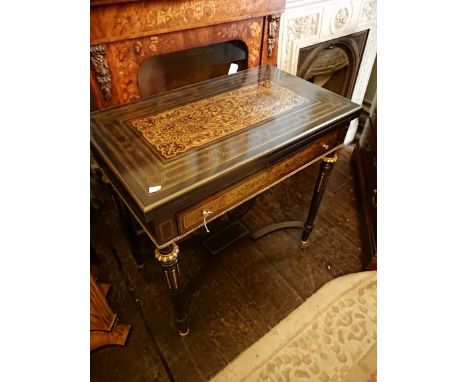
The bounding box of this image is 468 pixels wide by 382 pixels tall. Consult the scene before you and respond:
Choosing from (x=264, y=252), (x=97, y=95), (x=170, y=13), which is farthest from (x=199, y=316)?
(x=170, y=13)

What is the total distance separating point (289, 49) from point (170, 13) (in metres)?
0.97

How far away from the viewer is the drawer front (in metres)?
1.04

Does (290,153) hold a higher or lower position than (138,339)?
higher

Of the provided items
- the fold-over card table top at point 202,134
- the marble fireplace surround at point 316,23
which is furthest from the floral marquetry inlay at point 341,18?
the fold-over card table top at point 202,134

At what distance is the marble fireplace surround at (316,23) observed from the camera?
1851 millimetres

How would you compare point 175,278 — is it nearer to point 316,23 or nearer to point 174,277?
point 174,277

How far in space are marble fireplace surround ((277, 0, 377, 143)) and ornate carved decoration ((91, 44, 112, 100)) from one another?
1.13 meters

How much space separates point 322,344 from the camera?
5.03ft

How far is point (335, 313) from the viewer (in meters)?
1.66

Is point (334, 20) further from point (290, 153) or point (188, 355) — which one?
point (188, 355)

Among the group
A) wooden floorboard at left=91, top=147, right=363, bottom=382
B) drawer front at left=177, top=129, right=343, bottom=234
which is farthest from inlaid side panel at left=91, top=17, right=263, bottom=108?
wooden floorboard at left=91, top=147, right=363, bottom=382

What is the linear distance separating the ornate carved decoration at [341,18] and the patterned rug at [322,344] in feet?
6.01
